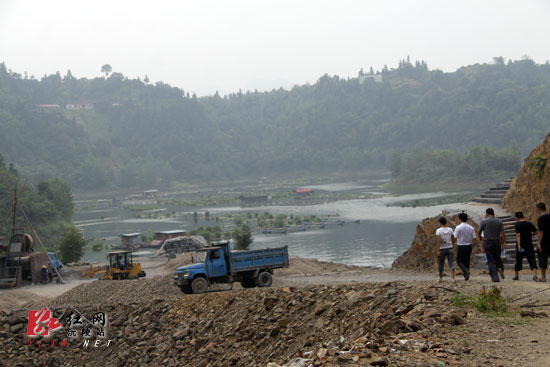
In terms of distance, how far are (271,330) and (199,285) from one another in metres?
5.30

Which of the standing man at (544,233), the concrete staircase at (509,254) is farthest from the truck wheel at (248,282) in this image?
the standing man at (544,233)

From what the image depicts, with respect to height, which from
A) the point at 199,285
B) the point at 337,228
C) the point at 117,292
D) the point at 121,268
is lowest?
the point at 337,228

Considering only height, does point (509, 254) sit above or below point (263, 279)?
above

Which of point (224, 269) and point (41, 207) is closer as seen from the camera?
point (224, 269)

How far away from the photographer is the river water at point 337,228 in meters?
47.5

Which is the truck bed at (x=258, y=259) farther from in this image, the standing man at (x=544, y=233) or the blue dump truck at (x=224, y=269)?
the standing man at (x=544, y=233)

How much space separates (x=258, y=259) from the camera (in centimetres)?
1677

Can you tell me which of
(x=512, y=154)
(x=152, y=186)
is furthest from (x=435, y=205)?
(x=152, y=186)

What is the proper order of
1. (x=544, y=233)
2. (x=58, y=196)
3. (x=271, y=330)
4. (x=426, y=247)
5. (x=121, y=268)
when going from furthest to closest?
1. (x=58, y=196)
2. (x=121, y=268)
3. (x=426, y=247)
4. (x=271, y=330)
5. (x=544, y=233)

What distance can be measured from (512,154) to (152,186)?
3672 inches

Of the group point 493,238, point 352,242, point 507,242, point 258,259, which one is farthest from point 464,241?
point 352,242

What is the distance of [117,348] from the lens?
1348 cm

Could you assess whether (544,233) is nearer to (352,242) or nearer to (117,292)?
(117,292)

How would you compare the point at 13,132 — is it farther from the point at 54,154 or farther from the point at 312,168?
the point at 312,168
